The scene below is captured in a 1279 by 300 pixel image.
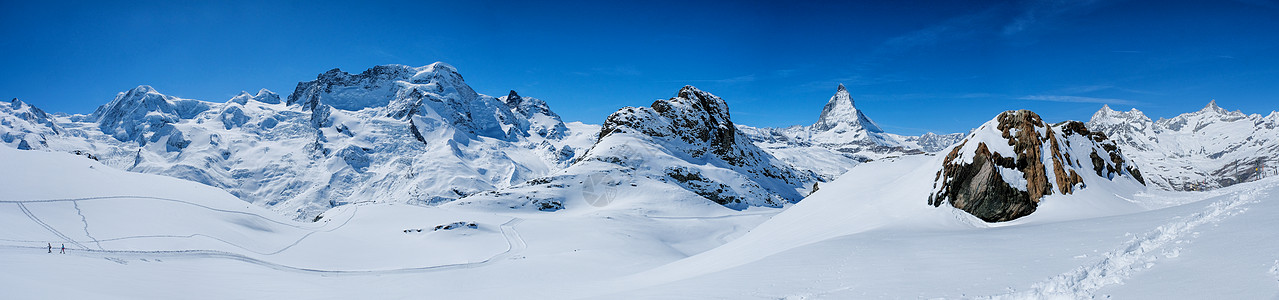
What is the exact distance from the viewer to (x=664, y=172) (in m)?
138

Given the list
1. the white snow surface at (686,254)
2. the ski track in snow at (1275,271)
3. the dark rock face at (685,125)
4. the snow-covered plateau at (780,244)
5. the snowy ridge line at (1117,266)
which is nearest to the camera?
the ski track in snow at (1275,271)

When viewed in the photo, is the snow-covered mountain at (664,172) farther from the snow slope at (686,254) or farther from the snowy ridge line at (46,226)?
the snowy ridge line at (46,226)

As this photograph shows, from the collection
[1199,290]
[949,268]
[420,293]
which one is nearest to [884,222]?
[949,268]

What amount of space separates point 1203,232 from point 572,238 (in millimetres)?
59193

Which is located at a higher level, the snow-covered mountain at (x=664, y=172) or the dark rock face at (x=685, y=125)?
the dark rock face at (x=685, y=125)

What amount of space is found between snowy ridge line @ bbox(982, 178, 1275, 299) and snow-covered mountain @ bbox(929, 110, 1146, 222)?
13639 millimetres

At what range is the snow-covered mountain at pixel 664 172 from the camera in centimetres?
11491

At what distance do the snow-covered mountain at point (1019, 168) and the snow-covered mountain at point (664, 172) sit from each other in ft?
246

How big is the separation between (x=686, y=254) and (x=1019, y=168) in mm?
38205

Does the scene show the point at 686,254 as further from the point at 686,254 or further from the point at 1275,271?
the point at 1275,271

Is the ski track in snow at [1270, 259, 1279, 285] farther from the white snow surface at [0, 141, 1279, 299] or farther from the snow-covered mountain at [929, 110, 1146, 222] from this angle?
the snow-covered mountain at [929, 110, 1146, 222]

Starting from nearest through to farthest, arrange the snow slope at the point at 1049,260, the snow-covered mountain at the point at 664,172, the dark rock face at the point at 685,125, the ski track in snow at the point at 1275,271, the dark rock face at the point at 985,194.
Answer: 1. the ski track in snow at the point at 1275,271
2. the snow slope at the point at 1049,260
3. the dark rock face at the point at 985,194
4. the snow-covered mountain at the point at 664,172
5. the dark rock face at the point at 685,125

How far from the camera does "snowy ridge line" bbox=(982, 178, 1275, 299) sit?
46.5 ft

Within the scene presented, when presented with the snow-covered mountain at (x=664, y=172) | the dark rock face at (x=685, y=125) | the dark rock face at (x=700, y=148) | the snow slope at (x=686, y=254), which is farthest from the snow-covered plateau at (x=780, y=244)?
the dark rock face at (x=685, y=125)
